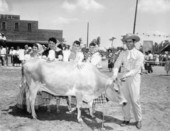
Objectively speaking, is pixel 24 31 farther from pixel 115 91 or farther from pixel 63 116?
pixel 115 91

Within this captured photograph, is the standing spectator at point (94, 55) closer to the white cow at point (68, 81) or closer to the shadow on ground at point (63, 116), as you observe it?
the white cow at point (68, 81)

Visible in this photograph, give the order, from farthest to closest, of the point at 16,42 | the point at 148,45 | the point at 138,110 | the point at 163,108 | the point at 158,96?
the point at 16,42, the point at 148,45, the point at 158,96, the point at 163,108, the point at 138,110

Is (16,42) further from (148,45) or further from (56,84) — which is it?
(56,84)

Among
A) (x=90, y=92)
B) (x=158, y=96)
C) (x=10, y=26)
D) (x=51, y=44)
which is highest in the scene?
(x=10, y=26)

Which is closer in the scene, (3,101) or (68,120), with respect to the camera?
(68,120)

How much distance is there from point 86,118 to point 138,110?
4.74ft

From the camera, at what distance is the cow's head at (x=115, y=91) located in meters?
5.41

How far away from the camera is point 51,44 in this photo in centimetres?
616

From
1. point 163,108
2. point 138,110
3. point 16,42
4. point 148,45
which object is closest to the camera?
point 138,110

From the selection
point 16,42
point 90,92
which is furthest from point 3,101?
point 16,42

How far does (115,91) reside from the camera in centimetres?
548

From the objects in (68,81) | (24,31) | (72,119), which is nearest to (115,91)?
(68,81)

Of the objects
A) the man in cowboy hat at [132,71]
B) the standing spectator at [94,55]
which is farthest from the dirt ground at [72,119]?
the standing spectator at [94,55]

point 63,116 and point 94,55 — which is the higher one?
point 94,55
